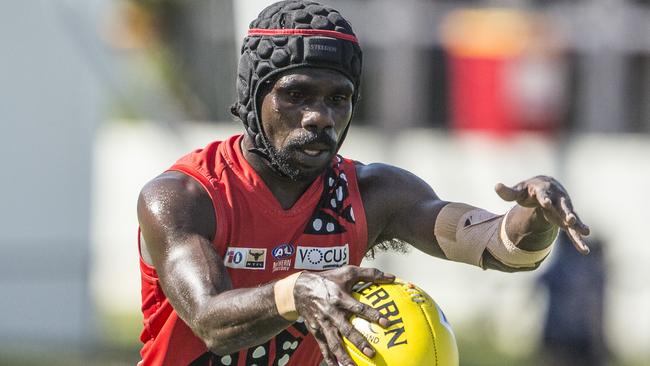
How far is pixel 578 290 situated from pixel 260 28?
9203 millimetres

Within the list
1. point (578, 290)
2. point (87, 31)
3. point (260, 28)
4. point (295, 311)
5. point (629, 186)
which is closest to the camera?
point (295, 311)

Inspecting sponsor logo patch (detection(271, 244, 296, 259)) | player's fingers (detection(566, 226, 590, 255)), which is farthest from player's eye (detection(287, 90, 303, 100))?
player's fingers (detection(566, 226, 590, 255))

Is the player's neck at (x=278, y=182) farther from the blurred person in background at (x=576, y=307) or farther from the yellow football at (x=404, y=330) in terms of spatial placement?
the blurred person in background at (x=576, y=307)

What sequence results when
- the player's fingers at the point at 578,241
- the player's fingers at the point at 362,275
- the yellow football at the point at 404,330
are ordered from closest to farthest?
1. the player's fingers at the point at 362,275
2. the yellow football at the point at 404,330
3. the player's fingers at the point at 578,241

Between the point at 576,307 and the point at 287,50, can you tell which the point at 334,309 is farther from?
the point at 576,307

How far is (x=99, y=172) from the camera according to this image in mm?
18828

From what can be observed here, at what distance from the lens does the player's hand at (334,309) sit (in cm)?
443

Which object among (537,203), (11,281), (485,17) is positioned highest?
(537,203)

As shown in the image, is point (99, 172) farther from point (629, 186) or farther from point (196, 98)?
point (629, 186)

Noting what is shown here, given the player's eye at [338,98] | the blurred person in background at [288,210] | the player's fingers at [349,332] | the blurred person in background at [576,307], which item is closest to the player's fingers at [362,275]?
the player's fingers at [349,332]

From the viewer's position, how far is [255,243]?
18.7ft

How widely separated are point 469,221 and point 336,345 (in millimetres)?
1624

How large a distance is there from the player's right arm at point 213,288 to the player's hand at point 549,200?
77 cm

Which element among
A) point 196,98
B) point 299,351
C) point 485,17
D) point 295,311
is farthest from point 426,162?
point 295,311
